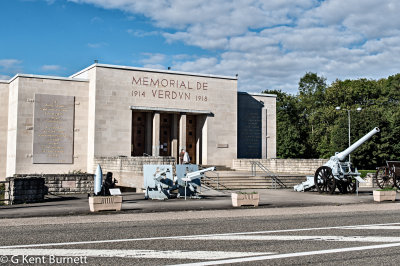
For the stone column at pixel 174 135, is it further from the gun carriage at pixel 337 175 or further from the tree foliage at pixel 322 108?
the tree foliage at pixel 322 108

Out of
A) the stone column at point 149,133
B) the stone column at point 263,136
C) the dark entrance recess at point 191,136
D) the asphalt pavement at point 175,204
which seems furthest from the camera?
the stone column at point 263,136

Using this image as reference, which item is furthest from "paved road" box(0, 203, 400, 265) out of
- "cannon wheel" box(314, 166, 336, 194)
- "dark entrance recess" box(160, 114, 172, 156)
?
"dark entrance recess" box(160, 114, 172, 156)

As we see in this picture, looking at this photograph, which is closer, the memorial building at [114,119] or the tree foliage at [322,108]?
the memorial building at [114,119]

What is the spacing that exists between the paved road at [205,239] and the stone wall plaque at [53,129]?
21017mm

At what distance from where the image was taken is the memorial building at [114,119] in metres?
33.5

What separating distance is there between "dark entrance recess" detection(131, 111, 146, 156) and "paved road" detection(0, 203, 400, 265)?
920 inches

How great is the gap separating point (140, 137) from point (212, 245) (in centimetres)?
3003

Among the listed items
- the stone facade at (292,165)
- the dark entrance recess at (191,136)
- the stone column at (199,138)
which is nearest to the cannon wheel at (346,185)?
the stone facade at (292,165)

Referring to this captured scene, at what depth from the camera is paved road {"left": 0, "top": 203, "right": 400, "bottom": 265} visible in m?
7.75

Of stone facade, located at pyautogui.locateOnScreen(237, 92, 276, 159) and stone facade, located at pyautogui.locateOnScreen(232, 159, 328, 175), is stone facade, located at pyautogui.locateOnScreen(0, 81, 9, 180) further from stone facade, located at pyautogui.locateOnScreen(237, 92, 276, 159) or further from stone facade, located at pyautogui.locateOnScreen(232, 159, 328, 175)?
stone facade, located at pyautogui.locateOnScreen(237, 92, 276, 159)

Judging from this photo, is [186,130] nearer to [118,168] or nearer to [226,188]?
[118,168]

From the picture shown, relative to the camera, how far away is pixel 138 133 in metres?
38.5

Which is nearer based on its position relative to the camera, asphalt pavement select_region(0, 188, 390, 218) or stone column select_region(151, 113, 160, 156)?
asphalt pavement select_region(0, 188, 390, 218)

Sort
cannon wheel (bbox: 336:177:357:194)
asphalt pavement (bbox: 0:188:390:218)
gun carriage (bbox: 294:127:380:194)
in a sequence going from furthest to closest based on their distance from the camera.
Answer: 1. cannon wheel (bbox: 336:177:357:194)
2. gun carriage (bbox: 294:127:380:194)
3. asphalt pavement (bbox: 0:188:390:218)
